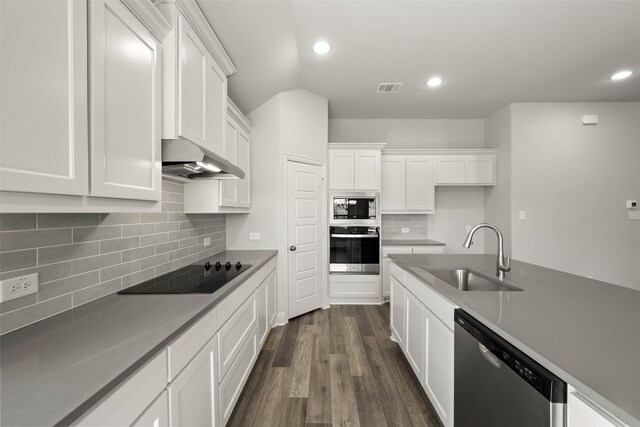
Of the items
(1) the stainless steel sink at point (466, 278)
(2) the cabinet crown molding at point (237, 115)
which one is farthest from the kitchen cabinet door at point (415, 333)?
(2) the cabinet crown molding at point (237, 115)

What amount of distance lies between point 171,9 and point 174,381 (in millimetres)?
1773

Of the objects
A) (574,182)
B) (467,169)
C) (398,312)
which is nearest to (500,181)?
(467,169)

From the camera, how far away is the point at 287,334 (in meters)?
2.97

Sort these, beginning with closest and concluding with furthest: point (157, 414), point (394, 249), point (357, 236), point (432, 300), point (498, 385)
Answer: point (157, 414) < point (498, 385) < point (432, 300) < point (357, 236) < point (394, 249)

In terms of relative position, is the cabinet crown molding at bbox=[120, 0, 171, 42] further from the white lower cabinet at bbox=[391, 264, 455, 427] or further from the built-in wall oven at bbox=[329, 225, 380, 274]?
the built-in wall oven at bbox=[329, 225, 380, 274]

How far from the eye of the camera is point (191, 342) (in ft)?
3.86

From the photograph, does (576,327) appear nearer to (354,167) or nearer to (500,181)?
(354,167)

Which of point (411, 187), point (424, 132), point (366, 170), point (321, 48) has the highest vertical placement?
point (321, 48)

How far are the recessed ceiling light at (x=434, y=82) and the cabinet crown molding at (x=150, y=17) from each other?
2842 mm

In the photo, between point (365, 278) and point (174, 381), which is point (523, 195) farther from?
point (174, 381)

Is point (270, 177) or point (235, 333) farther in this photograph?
point (270, 177)

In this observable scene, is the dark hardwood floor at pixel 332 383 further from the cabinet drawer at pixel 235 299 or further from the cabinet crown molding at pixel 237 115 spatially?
the cabinet crown molding at pixel 237 115

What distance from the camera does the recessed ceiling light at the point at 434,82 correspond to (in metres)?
3.25

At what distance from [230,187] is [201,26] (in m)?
1.25
